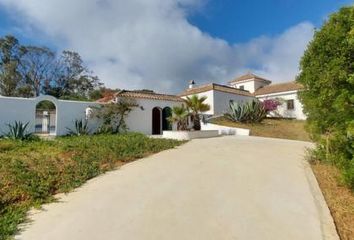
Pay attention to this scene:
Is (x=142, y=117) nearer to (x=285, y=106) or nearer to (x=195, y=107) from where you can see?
(x=195, y=107)

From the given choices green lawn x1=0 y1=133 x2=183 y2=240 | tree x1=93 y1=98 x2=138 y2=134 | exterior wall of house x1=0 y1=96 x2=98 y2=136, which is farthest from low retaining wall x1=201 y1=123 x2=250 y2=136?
green lawn x1=0 y1=133 x2=183 y2=240

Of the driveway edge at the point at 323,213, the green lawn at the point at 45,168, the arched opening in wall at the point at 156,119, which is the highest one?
the arched opening in wall at the point at 156,119

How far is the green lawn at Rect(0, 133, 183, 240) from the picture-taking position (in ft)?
20.6

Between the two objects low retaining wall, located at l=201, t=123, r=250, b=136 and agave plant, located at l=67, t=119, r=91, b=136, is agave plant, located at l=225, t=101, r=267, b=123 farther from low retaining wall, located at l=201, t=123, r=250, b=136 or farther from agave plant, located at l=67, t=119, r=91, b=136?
agave plant, located at l=67, t=119, r=91, b=136

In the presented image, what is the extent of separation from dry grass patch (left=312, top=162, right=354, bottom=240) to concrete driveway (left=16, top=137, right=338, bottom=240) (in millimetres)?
226

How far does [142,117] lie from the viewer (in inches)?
931

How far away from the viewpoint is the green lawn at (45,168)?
629cm

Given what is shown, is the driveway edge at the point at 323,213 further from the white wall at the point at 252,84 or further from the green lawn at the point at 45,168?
the white wall at the point at 252,84

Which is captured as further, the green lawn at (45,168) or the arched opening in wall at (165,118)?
the arched opening in wall at (165,118)

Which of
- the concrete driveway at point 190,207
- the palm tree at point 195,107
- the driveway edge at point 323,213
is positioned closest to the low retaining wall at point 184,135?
the palm tree at point 195,107

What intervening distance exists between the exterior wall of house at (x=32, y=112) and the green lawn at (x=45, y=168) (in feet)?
17.5

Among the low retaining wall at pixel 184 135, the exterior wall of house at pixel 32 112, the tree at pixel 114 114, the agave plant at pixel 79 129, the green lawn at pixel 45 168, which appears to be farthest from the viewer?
the tree at pixel 114 114

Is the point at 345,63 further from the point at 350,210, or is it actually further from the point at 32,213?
the point at 32,213

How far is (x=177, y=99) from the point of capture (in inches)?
1027
